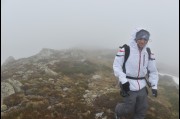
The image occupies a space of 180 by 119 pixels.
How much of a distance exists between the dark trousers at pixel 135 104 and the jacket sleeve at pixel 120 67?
895mm

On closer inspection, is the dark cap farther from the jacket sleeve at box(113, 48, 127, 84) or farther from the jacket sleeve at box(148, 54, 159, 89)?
the jacket sleeve at box(148, 54, 159, 89)

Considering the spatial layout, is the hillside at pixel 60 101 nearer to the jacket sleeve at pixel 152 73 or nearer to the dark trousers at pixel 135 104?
the dark trousers at pixel 135 104

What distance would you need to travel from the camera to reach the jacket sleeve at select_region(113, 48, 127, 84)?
12118 millimetres

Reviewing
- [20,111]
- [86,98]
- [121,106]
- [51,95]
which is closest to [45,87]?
[51,95]

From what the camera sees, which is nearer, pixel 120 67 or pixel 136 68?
pixel 120 67

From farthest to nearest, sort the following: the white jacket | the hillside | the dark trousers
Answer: the hillside, the dark trousers, the white jacket

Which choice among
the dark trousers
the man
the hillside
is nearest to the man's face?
the man

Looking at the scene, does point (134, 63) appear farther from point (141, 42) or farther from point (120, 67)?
point (141, 42)

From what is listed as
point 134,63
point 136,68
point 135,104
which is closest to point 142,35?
point 134,63

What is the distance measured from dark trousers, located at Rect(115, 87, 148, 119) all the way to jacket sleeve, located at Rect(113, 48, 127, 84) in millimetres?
895

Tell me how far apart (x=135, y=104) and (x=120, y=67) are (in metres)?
1.89

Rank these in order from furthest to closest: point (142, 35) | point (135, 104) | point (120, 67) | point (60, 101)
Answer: point (60, 101), point (135, 104), point (142, 35), point (120, 67)

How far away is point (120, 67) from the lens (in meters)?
12.5

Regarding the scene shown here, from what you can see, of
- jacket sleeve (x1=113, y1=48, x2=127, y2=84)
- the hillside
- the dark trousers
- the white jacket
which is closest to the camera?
jacket sleeve (x1=113, y1=48, x2=127, y2=84)
